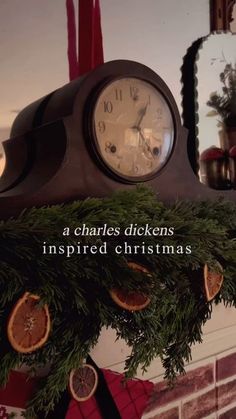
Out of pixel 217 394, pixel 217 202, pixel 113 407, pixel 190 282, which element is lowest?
pixel 217 394

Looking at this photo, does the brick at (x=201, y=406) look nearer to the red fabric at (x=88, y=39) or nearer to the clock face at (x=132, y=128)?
the clock face at (x=132, y=128)

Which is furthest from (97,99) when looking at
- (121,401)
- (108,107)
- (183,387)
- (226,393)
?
(226,393)

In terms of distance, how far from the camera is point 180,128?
0.66m

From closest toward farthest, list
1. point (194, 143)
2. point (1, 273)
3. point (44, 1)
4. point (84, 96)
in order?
point (1, 273), point (84, 96), point (44, 1), point (194, 143)

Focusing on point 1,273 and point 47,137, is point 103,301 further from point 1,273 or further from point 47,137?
point 47,137

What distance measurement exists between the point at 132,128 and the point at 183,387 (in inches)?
27.1

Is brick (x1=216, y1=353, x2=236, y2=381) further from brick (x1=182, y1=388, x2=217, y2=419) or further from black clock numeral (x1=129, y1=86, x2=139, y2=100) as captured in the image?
black clock numeral (x1=129, y1=86, x2=139, y2=100)

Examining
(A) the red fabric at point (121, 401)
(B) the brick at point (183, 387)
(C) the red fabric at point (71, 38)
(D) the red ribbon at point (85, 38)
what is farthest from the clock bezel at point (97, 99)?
(B) the brick at point (183, 387)

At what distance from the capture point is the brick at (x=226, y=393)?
3.44 ft

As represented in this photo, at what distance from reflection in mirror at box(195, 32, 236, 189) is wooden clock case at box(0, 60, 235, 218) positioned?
34 centimetres

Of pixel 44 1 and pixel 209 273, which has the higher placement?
pixel 44 1

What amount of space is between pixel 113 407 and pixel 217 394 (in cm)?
47

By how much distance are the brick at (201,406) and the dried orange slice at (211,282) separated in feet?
1.69

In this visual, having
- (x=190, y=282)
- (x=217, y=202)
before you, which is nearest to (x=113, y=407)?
(x=190, y=282)
